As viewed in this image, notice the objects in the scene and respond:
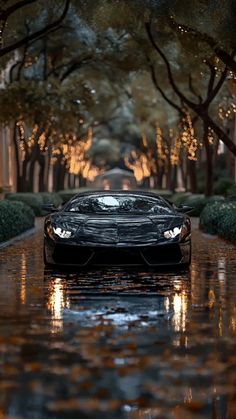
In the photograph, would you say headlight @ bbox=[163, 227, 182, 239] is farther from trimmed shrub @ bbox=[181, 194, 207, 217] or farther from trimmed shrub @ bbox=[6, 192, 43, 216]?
trimmed shrub @ bbox=[6, 192, 43, 216]

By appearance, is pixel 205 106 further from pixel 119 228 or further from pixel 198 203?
pixel 119 228

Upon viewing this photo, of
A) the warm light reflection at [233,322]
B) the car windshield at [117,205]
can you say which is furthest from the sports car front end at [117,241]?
the warm light reflection at [233,322]

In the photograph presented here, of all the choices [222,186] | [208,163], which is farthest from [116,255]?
[222,186]

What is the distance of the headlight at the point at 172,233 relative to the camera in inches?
489

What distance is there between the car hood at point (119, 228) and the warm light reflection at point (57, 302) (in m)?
0.79

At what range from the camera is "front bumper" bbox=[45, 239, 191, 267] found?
12227 millimetres

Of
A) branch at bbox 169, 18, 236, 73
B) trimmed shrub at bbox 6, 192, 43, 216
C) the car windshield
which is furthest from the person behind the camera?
trimmed shrub at bbox 6, 192, 43, 216

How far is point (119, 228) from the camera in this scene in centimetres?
1245

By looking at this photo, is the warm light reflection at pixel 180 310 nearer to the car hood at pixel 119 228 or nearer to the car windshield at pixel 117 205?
the car hood at pixel 119 228

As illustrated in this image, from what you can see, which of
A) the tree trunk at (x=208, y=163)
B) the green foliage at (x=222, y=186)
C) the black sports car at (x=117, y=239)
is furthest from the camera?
the green foliage at (x=222, y=186)

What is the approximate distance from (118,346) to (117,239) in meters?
5.04

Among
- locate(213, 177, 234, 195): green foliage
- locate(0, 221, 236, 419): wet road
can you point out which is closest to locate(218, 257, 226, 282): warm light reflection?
locate(0, 221, 236, 419): wet road

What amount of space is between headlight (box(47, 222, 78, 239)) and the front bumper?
121 mm

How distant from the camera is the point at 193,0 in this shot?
18.4 meters
